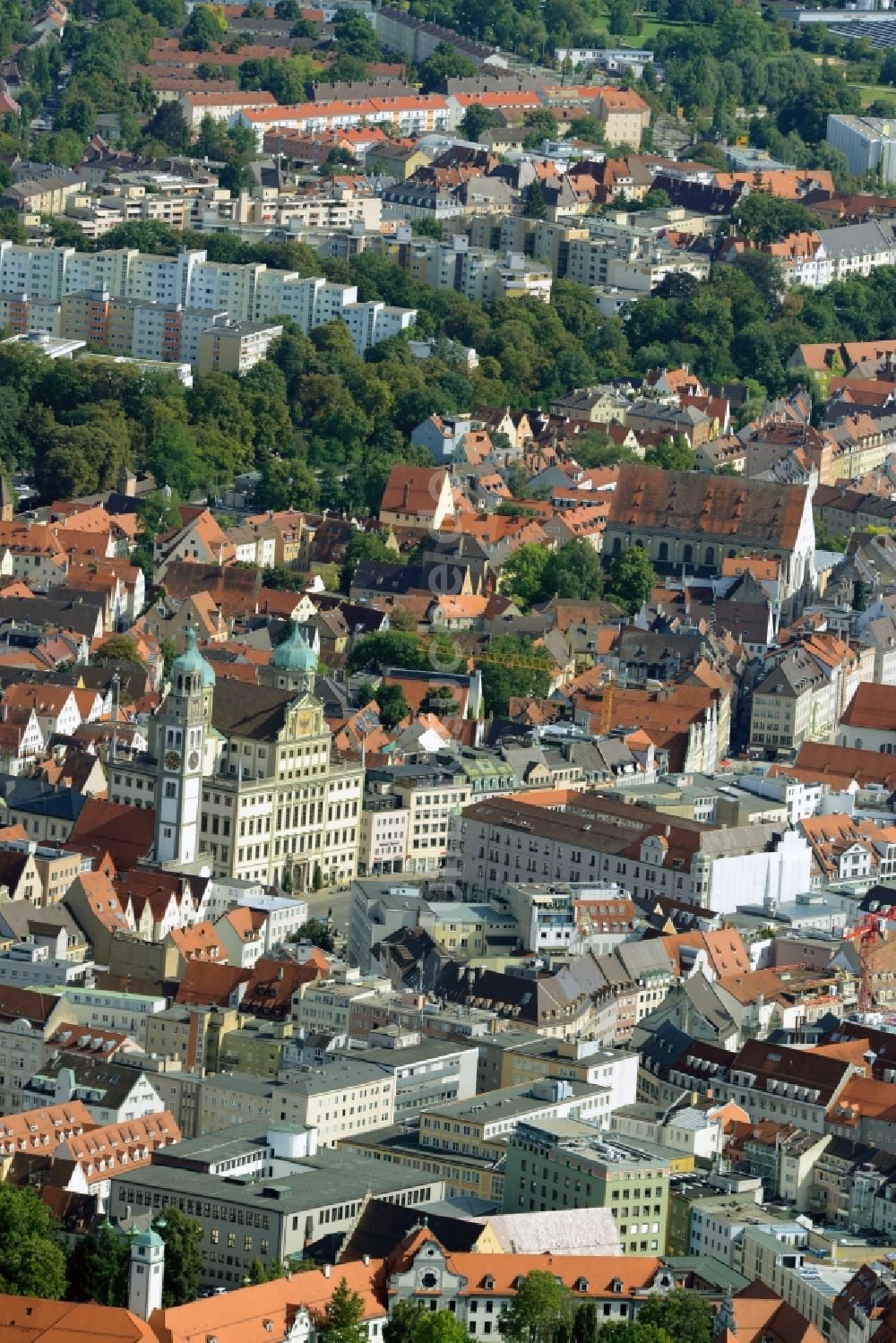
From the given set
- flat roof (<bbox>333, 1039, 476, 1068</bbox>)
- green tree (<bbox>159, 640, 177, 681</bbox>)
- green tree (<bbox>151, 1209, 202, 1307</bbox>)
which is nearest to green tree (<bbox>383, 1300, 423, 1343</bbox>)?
green tree (<bbox>151, 1209, 202, 1307</bbox>)

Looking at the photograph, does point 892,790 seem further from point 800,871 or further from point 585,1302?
point 585,1302

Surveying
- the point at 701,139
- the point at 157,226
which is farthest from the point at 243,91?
the point at 157,226

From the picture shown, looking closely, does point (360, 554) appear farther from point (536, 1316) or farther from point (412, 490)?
point (536, 1316)

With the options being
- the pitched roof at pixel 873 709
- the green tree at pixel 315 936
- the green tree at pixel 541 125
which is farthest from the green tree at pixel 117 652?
the green tree at pixel 541 125

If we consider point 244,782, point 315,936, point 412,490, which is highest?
point 244,782

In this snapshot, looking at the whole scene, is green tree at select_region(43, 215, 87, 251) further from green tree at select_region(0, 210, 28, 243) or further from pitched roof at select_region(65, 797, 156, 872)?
pitched roof at select_region(65, 797, 156, 872)

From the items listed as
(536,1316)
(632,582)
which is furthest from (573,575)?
(536,1316)

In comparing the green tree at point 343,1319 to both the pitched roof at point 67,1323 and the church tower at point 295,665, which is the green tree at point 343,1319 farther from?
the church tower at point 295,665
